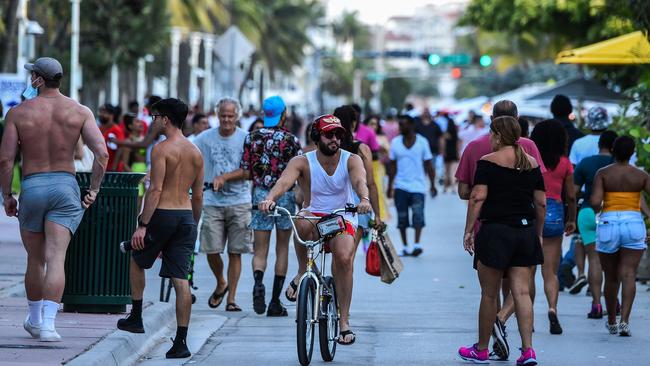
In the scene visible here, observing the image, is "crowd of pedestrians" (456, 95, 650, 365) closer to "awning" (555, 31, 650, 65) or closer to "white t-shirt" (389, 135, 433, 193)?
"white t-shirt" (389, 135, 433, 193)

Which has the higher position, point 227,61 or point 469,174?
point 227,61

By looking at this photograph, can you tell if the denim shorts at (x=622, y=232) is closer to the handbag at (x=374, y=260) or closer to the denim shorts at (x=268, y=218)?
the handbag at (x=374, y=260)

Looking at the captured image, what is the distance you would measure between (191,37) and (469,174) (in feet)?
212

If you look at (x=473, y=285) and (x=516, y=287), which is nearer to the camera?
(x=516, y=287)

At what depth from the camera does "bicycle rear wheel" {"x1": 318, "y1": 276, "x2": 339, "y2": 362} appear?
376 inches

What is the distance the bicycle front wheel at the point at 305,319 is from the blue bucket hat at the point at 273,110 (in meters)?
3.37

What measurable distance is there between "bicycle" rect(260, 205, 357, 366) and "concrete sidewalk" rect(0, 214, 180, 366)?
118 centimetres

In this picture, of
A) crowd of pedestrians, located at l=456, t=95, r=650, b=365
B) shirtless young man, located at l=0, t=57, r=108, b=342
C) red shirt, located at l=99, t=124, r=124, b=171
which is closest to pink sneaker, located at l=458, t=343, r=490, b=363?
crowd of pedestrians, located at l=456, t=95, r=650, b=365

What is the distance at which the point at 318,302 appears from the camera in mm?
9422

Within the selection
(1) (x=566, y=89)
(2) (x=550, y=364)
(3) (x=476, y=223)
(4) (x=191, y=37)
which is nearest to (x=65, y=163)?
(3) (x=476, y=223)

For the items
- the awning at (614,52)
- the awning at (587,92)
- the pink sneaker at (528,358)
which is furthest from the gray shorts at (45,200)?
the awning at (587,92)

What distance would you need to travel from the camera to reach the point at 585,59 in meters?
20.3

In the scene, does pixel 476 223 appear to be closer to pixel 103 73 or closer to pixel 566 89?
pixel 566 89

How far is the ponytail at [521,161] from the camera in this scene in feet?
Result: 31.3
